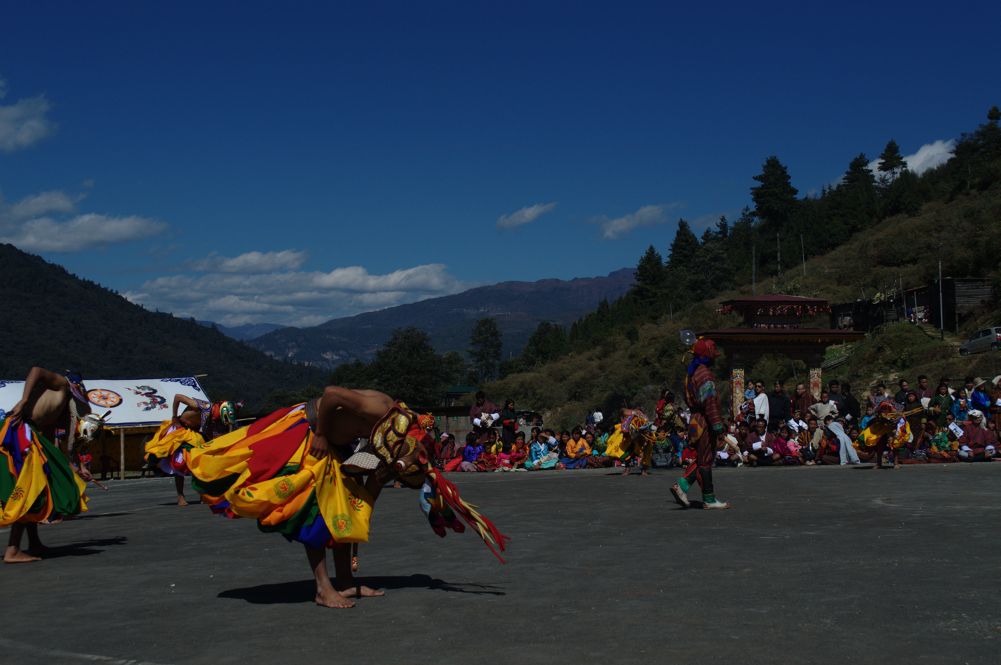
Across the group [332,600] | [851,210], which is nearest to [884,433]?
[332,600]

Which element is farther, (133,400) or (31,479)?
(133,400)

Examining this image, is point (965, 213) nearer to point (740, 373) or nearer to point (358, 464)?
point (740, 373)

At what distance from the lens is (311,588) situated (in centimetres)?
819

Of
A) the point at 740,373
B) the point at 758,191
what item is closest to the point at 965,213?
the point at 740,373

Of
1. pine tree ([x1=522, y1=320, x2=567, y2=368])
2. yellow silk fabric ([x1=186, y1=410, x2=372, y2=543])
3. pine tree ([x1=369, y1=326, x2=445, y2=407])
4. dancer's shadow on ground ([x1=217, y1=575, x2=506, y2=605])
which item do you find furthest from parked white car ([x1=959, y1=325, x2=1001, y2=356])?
pine tree ([x1=369, y1=326, x2=445, y2=407])

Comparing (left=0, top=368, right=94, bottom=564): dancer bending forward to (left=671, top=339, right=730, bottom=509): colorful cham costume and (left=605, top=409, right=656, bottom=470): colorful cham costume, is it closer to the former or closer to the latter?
(left=671, top=339, right=730, bottom=509): colorful cham costume

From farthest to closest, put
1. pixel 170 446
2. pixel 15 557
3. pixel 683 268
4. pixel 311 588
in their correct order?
pixel 683 268 < pixel 170 446 < pixel 15 557 < pixel 311 588

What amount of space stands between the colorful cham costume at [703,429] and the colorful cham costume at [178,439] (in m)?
7.02

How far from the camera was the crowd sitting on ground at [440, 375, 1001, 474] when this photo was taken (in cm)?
2042

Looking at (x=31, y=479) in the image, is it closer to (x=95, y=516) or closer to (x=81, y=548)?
(x=81, y=548)

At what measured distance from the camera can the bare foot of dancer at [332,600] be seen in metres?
7.24

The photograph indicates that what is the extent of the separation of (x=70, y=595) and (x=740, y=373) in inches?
1176

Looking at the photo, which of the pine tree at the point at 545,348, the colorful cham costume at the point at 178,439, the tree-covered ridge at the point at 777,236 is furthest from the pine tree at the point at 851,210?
the colorful cham costume at the point at 178,439

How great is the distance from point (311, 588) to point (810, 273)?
81.8 m
